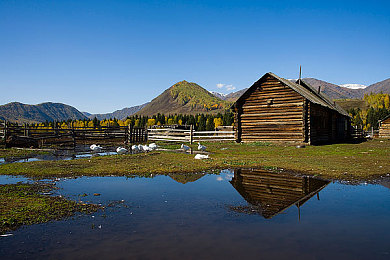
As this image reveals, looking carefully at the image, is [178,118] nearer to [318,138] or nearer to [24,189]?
[318,138]

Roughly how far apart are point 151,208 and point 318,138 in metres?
27.1

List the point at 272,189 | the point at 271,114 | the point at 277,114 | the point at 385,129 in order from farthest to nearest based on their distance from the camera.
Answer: the point at 385,129, the point at 271,114, the point at 277,114, the point at 272,189

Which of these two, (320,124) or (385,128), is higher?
(320,124)

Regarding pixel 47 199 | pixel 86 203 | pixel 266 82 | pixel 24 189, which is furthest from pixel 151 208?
pixel 266 82

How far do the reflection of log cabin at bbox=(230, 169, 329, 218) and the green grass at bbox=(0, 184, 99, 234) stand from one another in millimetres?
3918

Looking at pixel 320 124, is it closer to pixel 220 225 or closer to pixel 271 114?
pixel 271 114

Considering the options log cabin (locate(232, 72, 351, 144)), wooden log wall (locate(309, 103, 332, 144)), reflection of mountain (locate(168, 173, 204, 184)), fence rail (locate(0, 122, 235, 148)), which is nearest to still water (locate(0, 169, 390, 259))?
reflection of mountain (locate(168, 173, 204, 184))

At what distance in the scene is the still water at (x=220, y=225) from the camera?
14.8 ft

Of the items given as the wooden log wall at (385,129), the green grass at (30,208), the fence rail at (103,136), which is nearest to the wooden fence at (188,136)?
the fence rail at (103,136)

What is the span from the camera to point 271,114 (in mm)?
28312

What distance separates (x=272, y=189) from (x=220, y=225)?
348 centimetres

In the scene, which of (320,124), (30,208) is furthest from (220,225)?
(320,124)

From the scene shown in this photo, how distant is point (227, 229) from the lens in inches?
215

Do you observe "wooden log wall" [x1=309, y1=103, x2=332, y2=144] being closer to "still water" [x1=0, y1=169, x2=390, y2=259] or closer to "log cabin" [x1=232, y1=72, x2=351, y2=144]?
"log cabin" [x1=232, y1=72, x2=351, y2=144]
